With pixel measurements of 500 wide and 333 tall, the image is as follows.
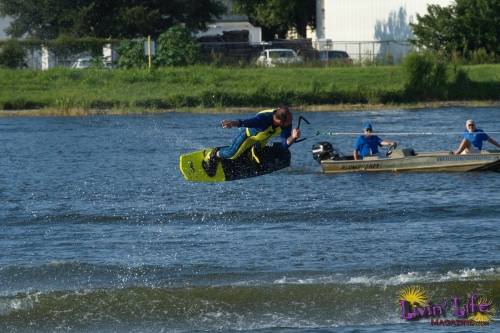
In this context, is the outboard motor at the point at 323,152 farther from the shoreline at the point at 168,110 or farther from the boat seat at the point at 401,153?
the shoreline at the point at 168,110

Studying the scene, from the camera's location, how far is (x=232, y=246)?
22047 mm

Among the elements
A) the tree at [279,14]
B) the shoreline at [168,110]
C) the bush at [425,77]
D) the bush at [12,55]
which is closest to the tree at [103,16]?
the bush at [12,55]

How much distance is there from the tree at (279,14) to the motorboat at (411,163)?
135 ft

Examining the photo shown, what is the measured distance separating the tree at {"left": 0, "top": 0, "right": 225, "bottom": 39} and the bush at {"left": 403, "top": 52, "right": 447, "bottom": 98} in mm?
16069

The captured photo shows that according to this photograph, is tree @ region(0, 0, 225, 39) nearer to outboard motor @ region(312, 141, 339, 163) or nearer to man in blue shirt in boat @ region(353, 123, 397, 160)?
outboard motor @ region(312, 141, 339, 163)

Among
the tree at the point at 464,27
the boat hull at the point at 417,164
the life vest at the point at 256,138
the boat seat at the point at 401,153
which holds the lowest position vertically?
the boat hull at the point at 417,164

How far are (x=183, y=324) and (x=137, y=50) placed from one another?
39.1m

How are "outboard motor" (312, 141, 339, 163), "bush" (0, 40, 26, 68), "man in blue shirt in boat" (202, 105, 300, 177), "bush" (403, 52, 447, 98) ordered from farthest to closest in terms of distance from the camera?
"bush" (0, 40, 26, 68) < "bush" (403, 52, 447, 98) < "outboard motor" (312, 141, 339, 163) < "man in blue shirt in boat" (202, 105, 300, 177)

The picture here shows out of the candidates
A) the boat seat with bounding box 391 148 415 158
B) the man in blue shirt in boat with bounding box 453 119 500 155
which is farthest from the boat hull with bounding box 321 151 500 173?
the man in blue shirt in boat with bounding box 453 119 500 155

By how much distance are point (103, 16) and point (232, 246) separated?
43.3 meters

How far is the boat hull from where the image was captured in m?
30.9

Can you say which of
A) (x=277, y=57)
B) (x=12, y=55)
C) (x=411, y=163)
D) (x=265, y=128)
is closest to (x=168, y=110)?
(x=12, y=55)

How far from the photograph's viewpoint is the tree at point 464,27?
57.2 metres

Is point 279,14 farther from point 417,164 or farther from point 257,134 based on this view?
point 257,134
